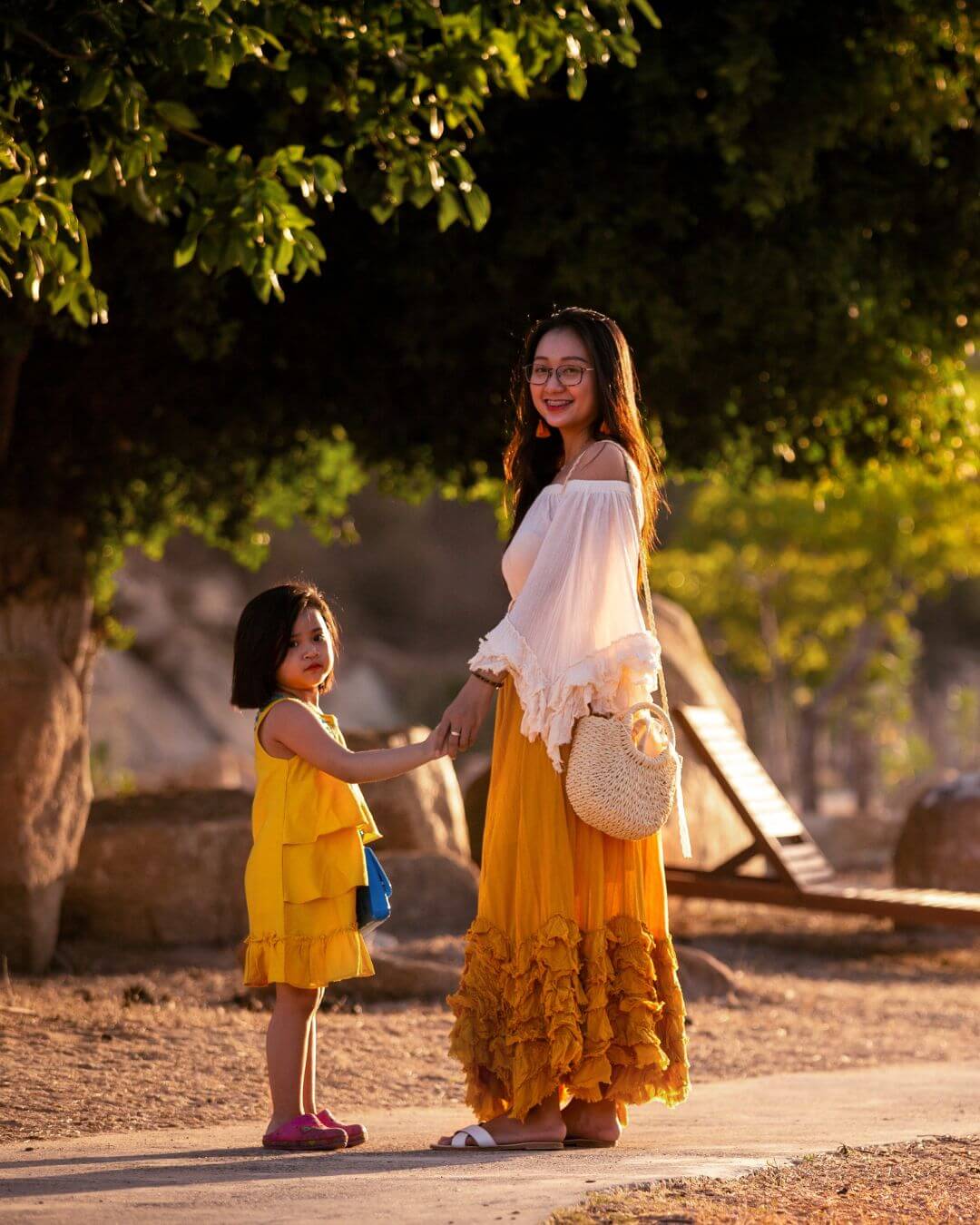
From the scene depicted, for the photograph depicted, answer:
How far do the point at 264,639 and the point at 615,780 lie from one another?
38.5 inches

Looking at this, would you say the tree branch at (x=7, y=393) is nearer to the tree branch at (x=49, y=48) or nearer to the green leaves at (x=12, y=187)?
the tree branch at (x=49, y=48)

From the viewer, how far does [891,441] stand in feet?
33.1

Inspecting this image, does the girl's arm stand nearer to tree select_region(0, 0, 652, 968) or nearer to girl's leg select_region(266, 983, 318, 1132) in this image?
Result: girl's leg select_region(266, 983, 318, 1132)

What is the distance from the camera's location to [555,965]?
172 inches

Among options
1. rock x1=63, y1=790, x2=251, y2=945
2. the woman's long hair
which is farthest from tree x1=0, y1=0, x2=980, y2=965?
rock x1=63, y1=790, x2=251, y2=945

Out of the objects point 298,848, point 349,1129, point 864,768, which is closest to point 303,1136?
point 349,1129

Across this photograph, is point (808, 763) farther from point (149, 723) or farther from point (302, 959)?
point (302, 959)

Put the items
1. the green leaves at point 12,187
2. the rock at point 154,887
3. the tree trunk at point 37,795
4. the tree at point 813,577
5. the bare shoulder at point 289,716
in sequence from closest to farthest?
A: the bare shoulder at point 289,716 → the green leaves at point 12,187 → the tree trunk at point 37,795 → the rock at point 154,887 → the tree at point 813,577

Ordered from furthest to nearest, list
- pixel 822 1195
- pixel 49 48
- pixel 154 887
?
pixel 154 887 < pixel 49 48 < pixel 822 1195

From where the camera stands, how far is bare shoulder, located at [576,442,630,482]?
14.9ft

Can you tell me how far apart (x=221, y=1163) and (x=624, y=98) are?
5532 mm

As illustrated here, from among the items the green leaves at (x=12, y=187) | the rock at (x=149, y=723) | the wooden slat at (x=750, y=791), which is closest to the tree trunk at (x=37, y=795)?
the green leaves at (x=12, y=187)

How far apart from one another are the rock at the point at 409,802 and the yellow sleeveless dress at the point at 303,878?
240 inches

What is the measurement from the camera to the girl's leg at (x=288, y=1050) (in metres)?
4.41
